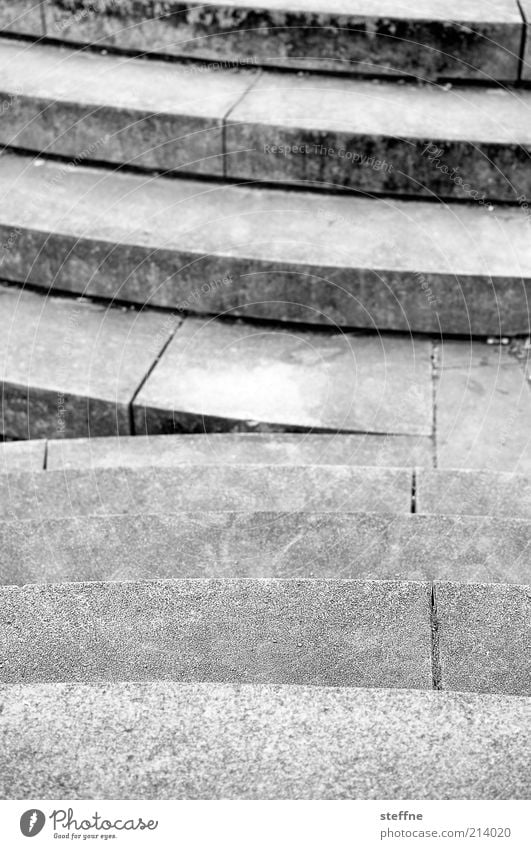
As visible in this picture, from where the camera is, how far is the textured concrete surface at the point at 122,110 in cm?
504

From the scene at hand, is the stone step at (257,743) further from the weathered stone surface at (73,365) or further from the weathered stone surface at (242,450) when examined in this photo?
the weathered stone surface at (73,365)

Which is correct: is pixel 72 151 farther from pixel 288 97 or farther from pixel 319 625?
pixel 319 625

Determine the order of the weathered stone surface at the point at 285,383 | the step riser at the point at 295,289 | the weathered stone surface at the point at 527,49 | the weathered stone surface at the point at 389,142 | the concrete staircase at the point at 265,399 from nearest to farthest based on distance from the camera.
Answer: the concrete staircase at the point at 265,399 < the weathered stone surface at the point at 285,383 < the step riser at the point at 295,289 < the weathered stone surface at the point at 389,142 < the weathered stone surface at the point at 527,49

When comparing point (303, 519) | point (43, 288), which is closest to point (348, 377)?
point (303, 519)

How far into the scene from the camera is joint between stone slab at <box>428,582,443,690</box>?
2.23 metres

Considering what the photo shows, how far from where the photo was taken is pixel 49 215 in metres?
5.04

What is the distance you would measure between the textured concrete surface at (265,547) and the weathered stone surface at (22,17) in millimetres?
3942

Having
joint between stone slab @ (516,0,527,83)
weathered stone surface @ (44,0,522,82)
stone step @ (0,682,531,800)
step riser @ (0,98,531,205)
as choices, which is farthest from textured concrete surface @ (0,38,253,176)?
stone step @ (0,682,531,800)

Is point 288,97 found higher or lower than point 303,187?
higher

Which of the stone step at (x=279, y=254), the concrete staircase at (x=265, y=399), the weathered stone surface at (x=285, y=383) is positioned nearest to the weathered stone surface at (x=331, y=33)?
the concrete staircase at (x=265, y=399)

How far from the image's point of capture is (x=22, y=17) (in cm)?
580
